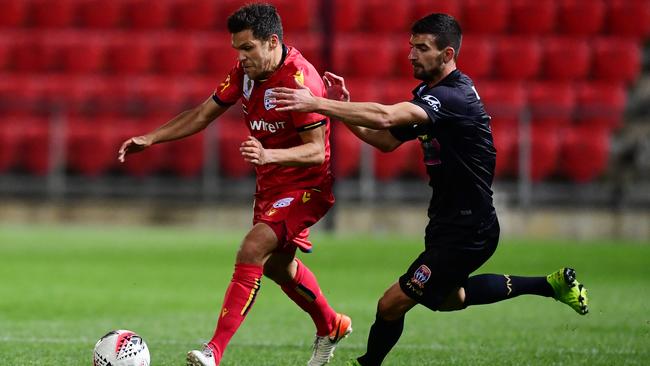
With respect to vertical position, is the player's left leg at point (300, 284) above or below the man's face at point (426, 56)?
below

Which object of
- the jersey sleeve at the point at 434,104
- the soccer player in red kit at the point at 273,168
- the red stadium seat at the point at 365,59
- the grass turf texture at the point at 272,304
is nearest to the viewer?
the jersey sleeve at the point at 434,104

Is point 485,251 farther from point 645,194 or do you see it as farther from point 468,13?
point 468,13

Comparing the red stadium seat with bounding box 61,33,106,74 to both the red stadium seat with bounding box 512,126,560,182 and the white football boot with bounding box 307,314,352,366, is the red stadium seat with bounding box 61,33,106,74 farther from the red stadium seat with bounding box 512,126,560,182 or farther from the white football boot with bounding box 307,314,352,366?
the white football boot with bounding box 307,314,352,366

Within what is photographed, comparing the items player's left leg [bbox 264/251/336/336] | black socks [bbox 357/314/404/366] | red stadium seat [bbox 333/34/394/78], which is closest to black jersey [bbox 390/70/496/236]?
black socks [bbox 357/314/404/366]

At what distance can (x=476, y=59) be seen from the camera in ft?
64.9

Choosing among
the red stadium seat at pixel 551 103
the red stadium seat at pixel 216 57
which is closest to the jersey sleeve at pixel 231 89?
the red stadium seat at pixel 551 103

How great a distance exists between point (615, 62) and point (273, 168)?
14563mm

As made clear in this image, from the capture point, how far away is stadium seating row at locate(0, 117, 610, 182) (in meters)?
17.8

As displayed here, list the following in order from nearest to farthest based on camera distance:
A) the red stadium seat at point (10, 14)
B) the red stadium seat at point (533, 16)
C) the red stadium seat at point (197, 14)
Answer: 1. the red stadium seat at point (533, 16)
2. the red stadium seat at point (197, 14)
3. the red stadium seat at point (10, 14)

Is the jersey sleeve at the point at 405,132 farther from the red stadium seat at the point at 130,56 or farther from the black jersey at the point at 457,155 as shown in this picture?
the red stadium seat at the point at 130,56

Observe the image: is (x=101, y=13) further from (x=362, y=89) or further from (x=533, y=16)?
(x=533, y=16)

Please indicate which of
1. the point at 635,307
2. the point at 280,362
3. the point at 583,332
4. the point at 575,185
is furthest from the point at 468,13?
the point at 280,362

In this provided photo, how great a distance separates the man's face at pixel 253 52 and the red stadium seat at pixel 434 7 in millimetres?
14318

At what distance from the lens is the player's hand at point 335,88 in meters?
6.88
